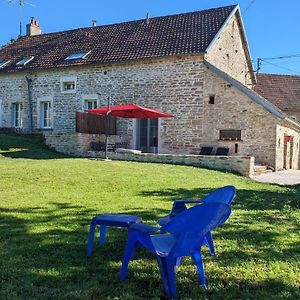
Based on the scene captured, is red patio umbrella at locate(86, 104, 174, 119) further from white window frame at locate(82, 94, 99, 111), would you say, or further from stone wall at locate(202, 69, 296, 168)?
white window frame at locate(82, 94, 99, 111)

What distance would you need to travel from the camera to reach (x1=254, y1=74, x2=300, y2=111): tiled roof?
97.3 ft

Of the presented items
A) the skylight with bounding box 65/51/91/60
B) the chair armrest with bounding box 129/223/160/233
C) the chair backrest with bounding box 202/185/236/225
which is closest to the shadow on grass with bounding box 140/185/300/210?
the chair backrest with bounding box 202/185/236/225

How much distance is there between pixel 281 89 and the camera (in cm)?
3120

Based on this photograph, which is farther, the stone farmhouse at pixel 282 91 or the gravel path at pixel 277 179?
the stone farmhouse at pixel 282 91

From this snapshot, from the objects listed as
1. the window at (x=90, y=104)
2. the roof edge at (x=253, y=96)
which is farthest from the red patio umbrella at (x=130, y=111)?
the window at (x=90, y=104)

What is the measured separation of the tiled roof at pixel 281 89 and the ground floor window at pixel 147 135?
44.1 ft

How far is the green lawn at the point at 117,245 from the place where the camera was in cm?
342

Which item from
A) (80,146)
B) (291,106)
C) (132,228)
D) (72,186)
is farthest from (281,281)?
(291,106)

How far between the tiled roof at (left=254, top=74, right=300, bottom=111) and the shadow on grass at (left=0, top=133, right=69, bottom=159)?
18232 millimetres

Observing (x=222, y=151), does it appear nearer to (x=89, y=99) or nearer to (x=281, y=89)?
(x=89, y=99)

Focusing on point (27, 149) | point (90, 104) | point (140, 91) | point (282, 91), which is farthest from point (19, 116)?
point (282, 91)

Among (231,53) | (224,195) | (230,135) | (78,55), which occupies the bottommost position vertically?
(224,195)

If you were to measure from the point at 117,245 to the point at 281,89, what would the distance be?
1155 inches

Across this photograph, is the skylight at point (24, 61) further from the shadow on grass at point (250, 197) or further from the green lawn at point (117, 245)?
the shadow on grass at point (250, 197)
